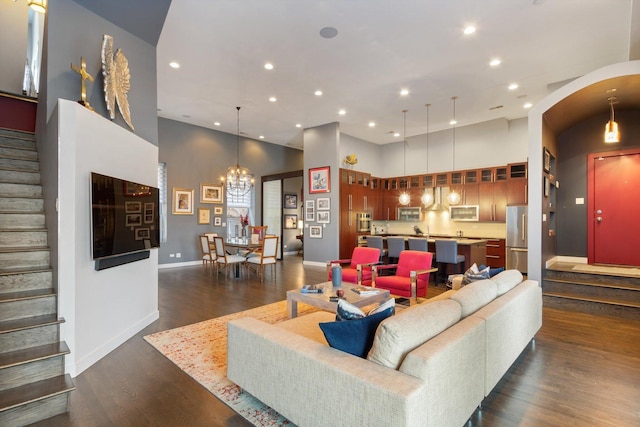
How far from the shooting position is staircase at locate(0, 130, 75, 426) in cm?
214

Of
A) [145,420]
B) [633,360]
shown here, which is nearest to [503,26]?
[633,360]

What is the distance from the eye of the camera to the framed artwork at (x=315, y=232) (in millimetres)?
8695

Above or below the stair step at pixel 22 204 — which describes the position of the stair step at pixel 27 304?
below

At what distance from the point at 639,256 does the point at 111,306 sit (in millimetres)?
8468

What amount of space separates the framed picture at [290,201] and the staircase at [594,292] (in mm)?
8019

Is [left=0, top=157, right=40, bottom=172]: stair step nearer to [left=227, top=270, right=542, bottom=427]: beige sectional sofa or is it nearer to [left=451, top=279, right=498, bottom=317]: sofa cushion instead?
[left=227, top=270, right=542, bottom=427]: beige sectional sofa

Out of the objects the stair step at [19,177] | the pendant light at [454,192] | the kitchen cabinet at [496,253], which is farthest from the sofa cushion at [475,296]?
the kitchen cabinet at [496,253]

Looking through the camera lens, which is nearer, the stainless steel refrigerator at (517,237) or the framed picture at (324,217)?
the stainless steel refrigerator at (517,237)

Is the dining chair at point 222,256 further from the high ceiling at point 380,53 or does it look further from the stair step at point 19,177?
the stair step at point 19,177

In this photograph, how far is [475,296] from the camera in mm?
2428

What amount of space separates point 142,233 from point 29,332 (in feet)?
4.60

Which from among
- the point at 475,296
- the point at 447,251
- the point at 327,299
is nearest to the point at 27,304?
the point at 327,299

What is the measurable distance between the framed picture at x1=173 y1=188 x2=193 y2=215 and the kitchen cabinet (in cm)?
797

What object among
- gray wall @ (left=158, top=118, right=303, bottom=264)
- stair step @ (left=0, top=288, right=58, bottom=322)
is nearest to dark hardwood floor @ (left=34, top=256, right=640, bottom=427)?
stair step @ (left=0, top=288, right=58, bottom=322)
